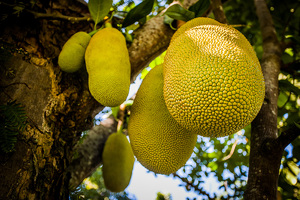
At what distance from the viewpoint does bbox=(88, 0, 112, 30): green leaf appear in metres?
1.00

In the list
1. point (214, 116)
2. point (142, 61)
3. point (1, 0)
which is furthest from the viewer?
point (142, 61)

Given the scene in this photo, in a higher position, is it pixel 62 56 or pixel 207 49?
pixel 207 49

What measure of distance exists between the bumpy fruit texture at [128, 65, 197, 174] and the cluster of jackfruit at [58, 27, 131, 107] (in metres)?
0.15

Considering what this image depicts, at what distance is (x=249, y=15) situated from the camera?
230 centimetres

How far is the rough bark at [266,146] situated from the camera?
2.55 ft

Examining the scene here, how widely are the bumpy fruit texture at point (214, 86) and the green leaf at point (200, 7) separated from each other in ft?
Answer: 1.12

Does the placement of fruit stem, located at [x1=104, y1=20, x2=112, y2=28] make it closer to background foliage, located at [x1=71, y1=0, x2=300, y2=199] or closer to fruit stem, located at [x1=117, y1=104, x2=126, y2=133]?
background foliage, located at [x1=71, y1=0, x2=300, y2=199]

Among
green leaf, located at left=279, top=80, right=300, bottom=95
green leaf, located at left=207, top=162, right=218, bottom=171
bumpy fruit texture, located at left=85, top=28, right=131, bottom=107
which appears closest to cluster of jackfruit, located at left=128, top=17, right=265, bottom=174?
bumpy fruit texture, located at left=85, top=28, right=131, bottom=107

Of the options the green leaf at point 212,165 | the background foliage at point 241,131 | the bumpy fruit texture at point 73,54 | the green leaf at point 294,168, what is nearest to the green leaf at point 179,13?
the background foliage at point 241,131

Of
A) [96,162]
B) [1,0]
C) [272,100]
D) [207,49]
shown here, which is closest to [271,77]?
[272,100]

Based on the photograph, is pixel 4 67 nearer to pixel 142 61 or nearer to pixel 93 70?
pixel 93 70

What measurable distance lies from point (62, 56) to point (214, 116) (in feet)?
1.83

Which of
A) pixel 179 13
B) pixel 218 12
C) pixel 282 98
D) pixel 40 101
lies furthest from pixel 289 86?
pixel 40 101

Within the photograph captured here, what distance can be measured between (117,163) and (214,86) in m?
0.85
